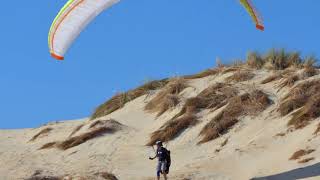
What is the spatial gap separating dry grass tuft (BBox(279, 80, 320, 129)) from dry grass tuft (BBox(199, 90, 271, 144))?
681 mm

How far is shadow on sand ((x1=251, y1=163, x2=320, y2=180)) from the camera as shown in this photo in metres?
18.6

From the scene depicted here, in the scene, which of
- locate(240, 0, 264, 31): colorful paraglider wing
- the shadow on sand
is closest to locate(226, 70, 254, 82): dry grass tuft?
locate(240, 0, 264, 31): colorful paraglider wing

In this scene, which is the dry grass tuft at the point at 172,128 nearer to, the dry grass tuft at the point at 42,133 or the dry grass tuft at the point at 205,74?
the dry grass tuft at the point at 205,74

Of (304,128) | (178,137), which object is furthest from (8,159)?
(304,128)

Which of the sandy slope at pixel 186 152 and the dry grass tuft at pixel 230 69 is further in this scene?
the dry grass tuft at pixel 230 69

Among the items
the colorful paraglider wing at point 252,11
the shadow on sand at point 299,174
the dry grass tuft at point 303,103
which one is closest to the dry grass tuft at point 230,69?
the dry grass tuft at point 303,103

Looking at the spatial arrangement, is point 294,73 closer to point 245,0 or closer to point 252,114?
point 252,114

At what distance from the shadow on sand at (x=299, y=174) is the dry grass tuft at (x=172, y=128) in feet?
16.9

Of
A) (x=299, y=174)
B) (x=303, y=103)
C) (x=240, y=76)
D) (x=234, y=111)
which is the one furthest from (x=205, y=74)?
(x=299, y=174)

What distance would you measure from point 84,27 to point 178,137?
19.9 ft

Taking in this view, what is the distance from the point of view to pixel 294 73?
25.3 m

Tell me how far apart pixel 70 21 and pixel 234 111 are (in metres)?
6.79

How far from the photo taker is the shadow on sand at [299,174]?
18.6 meters

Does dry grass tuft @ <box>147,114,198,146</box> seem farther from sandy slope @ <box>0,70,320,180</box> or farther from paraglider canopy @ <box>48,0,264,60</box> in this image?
paraglider canopy @ <box>48,0,264,60</box>
